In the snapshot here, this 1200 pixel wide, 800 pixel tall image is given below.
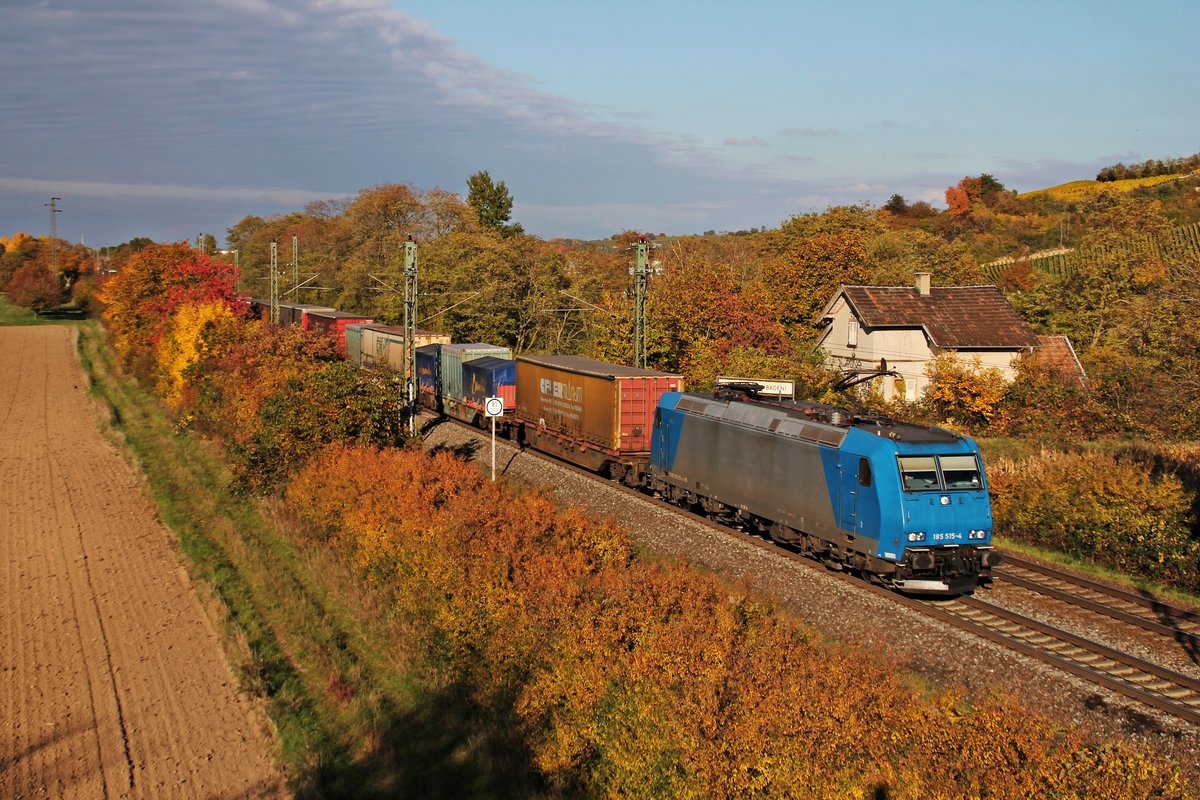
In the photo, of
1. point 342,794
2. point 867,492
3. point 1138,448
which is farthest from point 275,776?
point 1138,448

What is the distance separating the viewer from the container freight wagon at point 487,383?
105ft

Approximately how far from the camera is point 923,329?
132 ft

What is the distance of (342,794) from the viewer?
37.7 ft

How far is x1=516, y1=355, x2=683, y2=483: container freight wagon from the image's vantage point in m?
24.8

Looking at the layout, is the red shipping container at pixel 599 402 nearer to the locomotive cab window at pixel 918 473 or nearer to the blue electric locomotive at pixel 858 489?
the blue electric locomotive at pixel 858 489

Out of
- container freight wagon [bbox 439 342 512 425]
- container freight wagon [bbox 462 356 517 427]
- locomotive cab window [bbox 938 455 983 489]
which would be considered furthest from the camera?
container freight wagon [bbox 439 342 512 425]

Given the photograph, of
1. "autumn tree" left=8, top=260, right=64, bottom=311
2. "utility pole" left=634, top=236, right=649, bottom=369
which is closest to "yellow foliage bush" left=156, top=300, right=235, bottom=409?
"utility pole" left=634, top=236, right=649, bottom=369

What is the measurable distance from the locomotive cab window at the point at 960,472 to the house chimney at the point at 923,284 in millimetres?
27804

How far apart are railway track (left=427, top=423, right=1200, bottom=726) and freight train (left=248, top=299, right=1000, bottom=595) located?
41cm

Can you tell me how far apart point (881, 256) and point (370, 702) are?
57475 mm

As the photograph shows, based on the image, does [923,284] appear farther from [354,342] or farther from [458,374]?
[354,342]

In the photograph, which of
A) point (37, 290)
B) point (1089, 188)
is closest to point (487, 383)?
point (37, 290)

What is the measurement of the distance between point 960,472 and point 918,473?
891mm

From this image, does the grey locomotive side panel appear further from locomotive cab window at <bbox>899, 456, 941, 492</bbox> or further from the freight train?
locomotive cab window at <bbox>899, 456, 941, 492</bbox>
